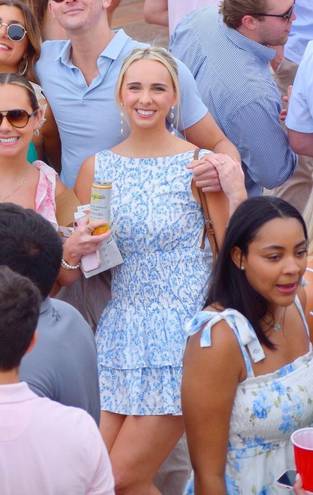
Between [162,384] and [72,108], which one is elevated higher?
[72,108]

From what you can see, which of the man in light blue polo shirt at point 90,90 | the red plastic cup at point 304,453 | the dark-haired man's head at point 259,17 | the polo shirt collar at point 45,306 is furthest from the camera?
the dark-haired man's head at point 259,17

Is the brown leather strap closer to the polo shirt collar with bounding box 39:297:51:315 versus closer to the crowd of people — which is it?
the crowd of people

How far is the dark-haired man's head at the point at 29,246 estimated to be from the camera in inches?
125

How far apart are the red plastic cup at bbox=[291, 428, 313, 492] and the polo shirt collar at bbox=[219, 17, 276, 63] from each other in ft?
8.69

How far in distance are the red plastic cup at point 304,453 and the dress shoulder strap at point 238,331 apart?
29 cm

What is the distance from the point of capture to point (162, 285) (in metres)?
4.42

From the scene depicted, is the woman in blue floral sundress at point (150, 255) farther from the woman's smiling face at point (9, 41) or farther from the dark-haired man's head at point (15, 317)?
the dark-haired man's head at point (15, 317)

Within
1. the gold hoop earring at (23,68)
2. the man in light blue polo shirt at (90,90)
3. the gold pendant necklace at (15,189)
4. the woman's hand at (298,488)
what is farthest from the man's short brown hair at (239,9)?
the woman's hand at (298,488)

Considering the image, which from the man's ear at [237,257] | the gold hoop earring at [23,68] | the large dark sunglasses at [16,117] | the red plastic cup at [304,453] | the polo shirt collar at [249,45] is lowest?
the red plastic cup at [304,453]

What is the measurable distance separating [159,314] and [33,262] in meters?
1.27

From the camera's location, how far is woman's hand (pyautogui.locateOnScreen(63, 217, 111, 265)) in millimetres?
4246

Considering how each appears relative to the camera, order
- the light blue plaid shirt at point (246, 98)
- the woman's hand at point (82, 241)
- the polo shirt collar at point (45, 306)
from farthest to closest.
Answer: the light blue plaid shirt at point (246, 98), the woman's hand at point (82, 241), the polo shirt collar at point (45, 306)

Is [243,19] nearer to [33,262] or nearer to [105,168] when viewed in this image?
[105,168]

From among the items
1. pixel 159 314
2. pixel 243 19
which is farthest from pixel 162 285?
pixel 243 19
